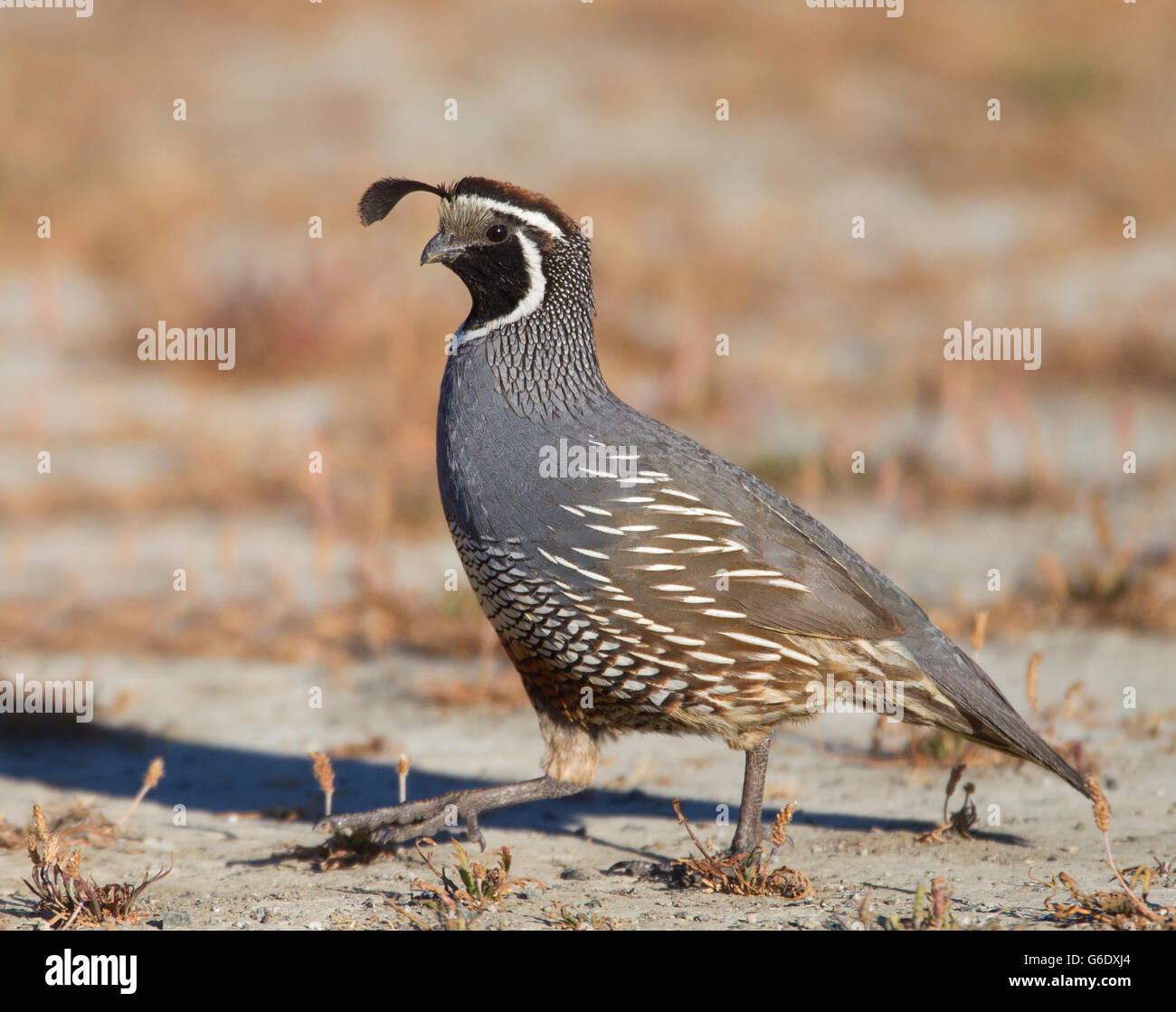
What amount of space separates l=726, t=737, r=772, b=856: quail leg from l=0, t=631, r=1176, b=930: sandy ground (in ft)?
0.66

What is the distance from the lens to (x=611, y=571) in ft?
13.3

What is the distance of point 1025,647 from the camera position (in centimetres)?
634

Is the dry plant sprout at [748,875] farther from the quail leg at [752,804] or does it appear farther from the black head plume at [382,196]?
the black head plume at [382,196]

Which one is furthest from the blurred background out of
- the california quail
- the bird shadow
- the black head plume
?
the black head plume

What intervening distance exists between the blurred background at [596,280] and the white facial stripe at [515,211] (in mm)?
2285

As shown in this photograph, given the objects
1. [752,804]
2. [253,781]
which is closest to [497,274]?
[752,804]

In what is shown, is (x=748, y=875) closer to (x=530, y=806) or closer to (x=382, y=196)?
(x=530, y=806)

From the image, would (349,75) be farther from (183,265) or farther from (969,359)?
(969,359)

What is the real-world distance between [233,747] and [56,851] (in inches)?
73.1

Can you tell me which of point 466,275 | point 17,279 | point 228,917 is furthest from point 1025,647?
point 17,279

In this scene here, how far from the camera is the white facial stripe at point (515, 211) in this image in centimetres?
443

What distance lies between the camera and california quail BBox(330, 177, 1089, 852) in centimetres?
405

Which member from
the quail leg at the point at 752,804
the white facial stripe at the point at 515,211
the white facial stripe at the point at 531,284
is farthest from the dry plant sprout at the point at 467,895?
the white facial stripe at the point at 515,211

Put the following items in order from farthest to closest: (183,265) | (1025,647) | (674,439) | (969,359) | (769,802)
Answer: (183,265) < (969,359) < (1025,647) < (769,802) < (674,439)
